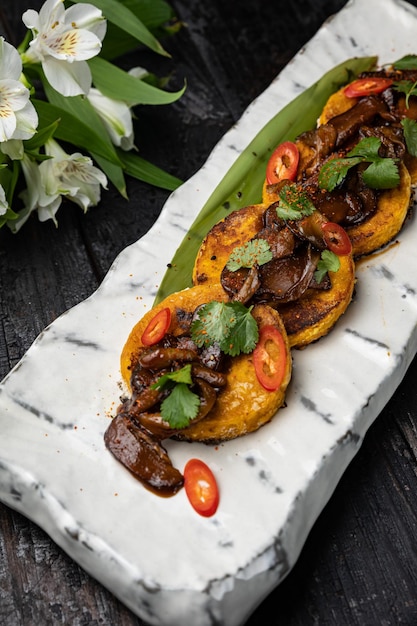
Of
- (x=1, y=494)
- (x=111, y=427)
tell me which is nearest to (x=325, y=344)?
(x=111, y=427)

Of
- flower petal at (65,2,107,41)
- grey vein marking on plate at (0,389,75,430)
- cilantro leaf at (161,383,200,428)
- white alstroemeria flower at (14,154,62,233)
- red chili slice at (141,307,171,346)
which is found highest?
flower petal at (65,2,107,41)

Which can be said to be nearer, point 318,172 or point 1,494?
point 1,494

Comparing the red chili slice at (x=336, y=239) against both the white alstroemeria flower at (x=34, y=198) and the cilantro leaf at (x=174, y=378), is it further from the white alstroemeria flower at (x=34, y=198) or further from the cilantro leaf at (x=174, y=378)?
the white alstroemeria flower at (x=34, y=198)

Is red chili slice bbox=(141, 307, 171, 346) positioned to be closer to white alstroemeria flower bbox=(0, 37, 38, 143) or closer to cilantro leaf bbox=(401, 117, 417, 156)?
white alstroemeria flower bbox=(0, 37, 38, 143)

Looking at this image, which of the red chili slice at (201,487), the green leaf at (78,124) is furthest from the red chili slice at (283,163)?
the red chili slice at (201,487)

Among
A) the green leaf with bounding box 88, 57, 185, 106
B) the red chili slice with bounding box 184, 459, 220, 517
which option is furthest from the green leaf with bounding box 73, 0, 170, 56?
the red chili slice with bounding box 184, 459, 220, 517

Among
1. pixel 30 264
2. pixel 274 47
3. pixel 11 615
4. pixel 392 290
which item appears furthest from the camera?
pixel 274 47

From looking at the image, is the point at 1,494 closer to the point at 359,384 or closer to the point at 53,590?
the point at 53,590
